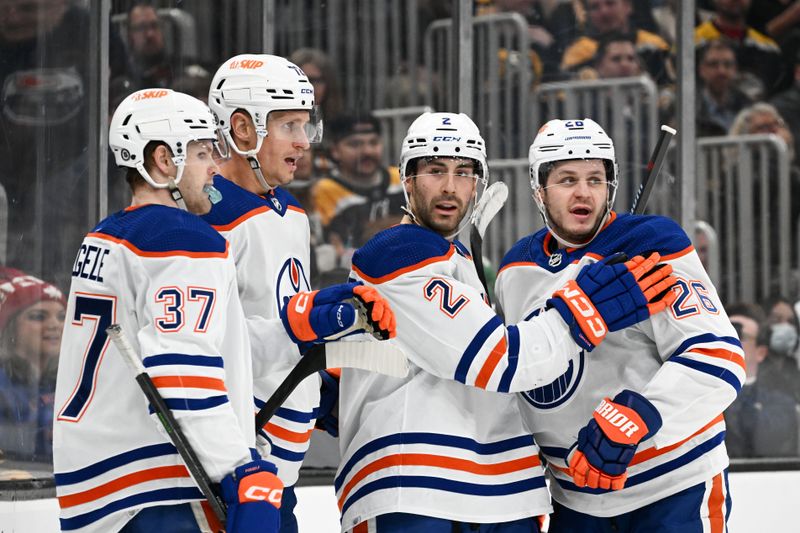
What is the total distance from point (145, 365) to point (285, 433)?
0.59 meters

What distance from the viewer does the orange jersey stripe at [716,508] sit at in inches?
89.8

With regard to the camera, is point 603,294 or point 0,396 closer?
point 603,294

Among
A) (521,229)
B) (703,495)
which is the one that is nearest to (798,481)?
(521,229)

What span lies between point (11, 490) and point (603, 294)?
1.65 metres

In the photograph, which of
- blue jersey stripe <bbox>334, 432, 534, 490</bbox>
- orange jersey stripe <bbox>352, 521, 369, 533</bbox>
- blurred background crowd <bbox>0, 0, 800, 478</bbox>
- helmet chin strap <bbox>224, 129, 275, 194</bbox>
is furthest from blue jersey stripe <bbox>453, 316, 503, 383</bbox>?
blurred background crowd <bbox>0, 0, 800, 478</bbox>

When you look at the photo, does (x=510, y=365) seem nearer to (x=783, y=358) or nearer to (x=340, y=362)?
(x=340, y=362)

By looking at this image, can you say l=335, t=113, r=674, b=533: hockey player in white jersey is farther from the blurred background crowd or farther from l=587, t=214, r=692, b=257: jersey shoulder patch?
the blurred background crowd

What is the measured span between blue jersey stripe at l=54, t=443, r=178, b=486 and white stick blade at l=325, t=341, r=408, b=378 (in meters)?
0.42

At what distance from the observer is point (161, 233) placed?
1.92m

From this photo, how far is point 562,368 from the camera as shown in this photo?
86.4 inches

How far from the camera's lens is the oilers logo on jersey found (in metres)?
2.38

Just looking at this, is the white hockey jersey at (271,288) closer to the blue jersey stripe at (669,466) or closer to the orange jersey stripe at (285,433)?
the orange jersey stripe at (285,433)

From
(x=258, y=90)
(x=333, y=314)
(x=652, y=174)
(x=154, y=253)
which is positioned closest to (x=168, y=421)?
(x=154, y=253)

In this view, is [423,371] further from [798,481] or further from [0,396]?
[798,481]
